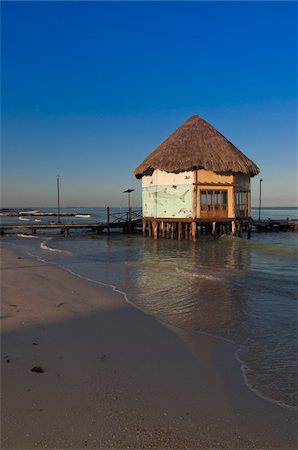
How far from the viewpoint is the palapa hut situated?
20344mm

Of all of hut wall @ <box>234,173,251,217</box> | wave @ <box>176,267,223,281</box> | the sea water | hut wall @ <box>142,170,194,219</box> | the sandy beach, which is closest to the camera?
the sandy beach

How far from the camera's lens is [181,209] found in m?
21.0

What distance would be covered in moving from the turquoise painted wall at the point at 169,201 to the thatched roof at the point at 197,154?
1270mm

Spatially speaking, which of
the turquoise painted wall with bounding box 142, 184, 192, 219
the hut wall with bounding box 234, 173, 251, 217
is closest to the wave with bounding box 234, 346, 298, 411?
the turquoise painted wall with bounding box 142, 184, 192, 219

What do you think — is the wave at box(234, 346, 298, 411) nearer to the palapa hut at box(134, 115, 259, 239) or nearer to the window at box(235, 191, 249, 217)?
the palapa hut at box(134, 115, 259, 239)

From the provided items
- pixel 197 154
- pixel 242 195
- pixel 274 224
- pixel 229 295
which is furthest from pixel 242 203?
Answer: pixel 229 295

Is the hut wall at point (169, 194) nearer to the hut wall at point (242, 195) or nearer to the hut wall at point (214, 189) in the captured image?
the hut wall at point (214, 189)

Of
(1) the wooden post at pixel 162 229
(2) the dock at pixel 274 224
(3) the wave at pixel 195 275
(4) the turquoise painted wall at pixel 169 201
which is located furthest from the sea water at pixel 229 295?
(2) the dock at pixel 274 224

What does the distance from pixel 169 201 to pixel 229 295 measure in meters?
14.3

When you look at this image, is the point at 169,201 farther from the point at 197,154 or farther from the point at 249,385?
the point at 249,385

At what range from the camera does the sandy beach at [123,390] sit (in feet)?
8.76

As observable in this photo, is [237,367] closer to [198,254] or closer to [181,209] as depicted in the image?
[198,254]

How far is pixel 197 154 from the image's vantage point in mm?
20438

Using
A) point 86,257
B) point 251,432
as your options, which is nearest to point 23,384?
point 251,432
